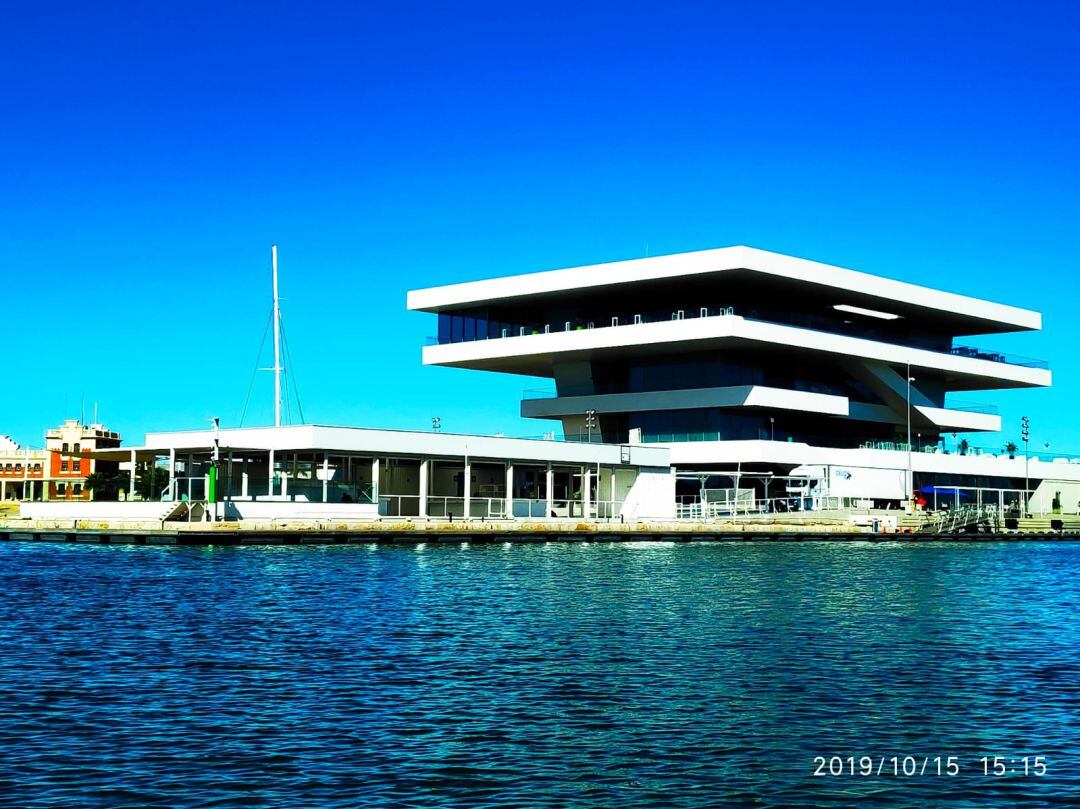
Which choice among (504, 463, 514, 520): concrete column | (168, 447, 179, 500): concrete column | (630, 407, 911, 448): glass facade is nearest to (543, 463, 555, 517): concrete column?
(504, 463, 514, 520): concrete column

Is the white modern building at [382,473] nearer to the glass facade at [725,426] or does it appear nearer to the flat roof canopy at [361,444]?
the flat roof canopy at [361,444]

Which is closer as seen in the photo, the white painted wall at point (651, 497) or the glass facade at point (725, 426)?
the white painted wall at point (651, 497)

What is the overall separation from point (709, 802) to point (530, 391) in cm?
9433

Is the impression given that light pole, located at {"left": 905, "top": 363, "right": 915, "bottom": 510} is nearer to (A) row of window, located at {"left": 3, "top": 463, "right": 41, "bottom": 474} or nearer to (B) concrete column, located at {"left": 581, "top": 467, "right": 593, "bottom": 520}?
(B) concrete column, located at {"left": 581, "top": 467, "right": 593, "bottom": 520}

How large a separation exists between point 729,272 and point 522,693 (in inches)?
2901

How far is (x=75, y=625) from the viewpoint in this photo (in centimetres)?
3002

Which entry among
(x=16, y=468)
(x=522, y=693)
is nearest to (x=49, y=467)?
(x=16, y=468)

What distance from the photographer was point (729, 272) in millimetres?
92688

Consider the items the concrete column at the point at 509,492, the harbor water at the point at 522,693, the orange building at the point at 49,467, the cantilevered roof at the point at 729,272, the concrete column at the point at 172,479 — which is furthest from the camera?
the orange building at the point at 49,467

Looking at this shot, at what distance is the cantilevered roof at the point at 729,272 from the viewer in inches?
3649

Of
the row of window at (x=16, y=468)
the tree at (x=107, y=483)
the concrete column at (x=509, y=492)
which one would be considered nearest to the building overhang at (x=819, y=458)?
the concrete column at (x=509, y=492)

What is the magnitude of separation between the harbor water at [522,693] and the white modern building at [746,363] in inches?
2081

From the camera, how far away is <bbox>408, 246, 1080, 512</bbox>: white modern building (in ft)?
311

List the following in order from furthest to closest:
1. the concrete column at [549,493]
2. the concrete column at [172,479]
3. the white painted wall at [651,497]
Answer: the white painted wall at [651,497] → the concrete column at [549,493] → the concrete column at [172,479]
